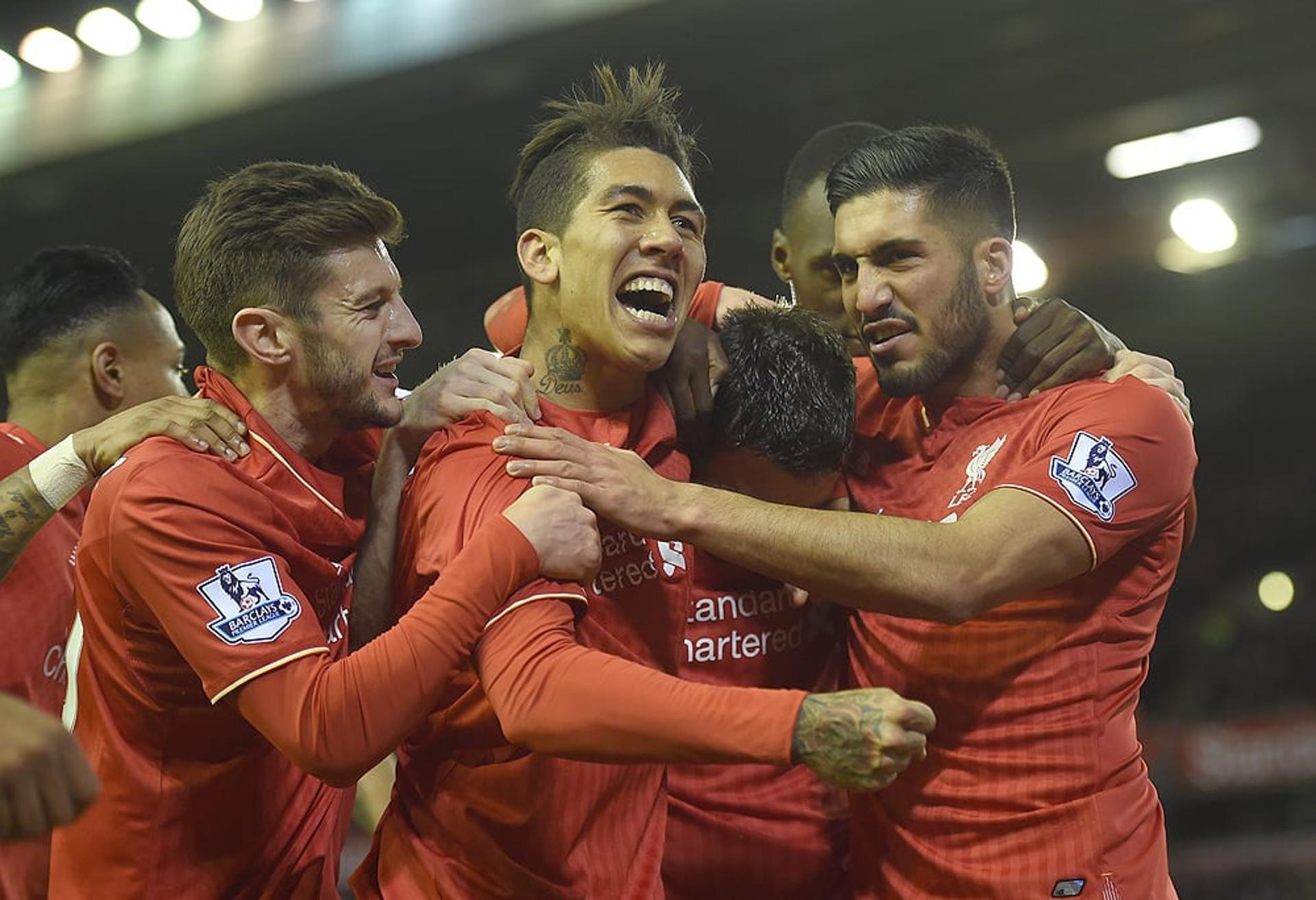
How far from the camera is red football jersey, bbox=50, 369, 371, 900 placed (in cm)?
261

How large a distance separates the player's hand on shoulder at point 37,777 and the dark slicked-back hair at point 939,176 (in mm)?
2337

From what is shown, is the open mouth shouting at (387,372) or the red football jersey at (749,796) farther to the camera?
the red football jersey at (749,796)

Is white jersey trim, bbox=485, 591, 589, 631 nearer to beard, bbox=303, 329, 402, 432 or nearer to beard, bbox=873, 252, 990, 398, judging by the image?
beard, bbox=303, 329, 402, 432

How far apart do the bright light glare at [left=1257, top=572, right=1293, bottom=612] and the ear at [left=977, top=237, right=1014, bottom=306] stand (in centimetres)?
929

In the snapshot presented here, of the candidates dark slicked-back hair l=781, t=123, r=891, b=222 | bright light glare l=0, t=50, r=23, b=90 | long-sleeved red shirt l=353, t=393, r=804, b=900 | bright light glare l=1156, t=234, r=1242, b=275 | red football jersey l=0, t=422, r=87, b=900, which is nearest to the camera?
long-sleeved red shirt l=353, t=393, r=804, b=900

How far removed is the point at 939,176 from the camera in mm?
3480

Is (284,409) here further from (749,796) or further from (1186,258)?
(1186,258)

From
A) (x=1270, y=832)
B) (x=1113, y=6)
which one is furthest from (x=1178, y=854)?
(x=1113, y=6)

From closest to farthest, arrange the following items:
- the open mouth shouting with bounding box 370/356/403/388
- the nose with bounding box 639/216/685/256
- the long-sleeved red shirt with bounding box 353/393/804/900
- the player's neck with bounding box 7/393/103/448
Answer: the long-sleeved red shirt with bounding box 353/393/804/900
the open mouth shouting with bounding box 370/356/403/388
the nose with bounding box 639/216/685/256
the player's neck with bounding box 7/393/103/448

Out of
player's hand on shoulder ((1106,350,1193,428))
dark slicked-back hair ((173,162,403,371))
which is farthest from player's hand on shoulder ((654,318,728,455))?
player's hand on shoulder ((1106,350,1193,428))

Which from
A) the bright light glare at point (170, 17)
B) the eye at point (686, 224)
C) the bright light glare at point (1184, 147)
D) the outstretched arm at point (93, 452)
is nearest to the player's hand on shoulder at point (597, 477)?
the outstretched arm at point (93, 452)

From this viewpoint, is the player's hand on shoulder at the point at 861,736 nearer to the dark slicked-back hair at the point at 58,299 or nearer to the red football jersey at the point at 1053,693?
the red football jersey at the point at 1053,693

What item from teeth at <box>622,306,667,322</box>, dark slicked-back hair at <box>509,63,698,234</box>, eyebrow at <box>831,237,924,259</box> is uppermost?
dark slicked-back hair at <box>509,63,698,234</box>

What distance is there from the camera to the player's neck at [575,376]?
10.4 ft
